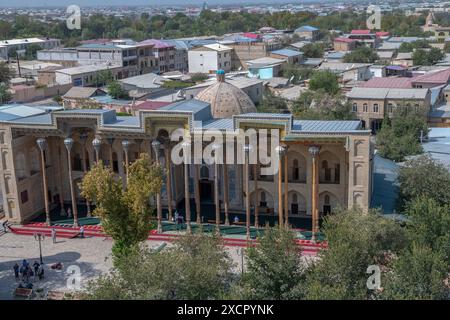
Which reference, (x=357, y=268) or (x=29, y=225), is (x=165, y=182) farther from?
(x=357, y=268)

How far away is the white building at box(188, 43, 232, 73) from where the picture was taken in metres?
92.9

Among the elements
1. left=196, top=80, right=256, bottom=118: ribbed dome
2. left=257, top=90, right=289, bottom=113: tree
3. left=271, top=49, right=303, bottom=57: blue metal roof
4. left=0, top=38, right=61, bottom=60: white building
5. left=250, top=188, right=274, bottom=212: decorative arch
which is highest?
left=196, top=80, right=256, bottom=118: ribbed dome

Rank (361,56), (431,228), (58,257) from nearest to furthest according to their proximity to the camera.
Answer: (431,228)
(58,257)
(361,56)

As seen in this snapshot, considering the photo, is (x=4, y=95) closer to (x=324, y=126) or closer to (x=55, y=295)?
(x=324, y=126)

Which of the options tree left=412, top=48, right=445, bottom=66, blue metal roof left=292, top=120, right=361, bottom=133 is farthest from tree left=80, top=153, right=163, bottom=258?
tree left=412, top=48, right=445, bottom=66

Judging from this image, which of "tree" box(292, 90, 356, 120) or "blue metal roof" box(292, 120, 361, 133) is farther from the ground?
"blue metal roof" box(292, 120, 361, 133)

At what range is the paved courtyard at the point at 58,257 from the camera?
27.7m

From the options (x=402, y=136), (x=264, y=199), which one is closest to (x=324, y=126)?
(x=264, y=199)

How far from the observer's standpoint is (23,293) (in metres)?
26.1

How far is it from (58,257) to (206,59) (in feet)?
216

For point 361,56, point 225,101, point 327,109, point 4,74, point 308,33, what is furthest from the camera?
point 308,33

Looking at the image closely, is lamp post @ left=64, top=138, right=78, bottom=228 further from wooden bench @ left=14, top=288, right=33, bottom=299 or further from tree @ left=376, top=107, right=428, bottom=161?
tree @ left=376, top=107, right=428, bottom=161

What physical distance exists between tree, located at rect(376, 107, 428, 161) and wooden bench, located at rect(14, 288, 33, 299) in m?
25.6

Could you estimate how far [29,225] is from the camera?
35.5 meters
